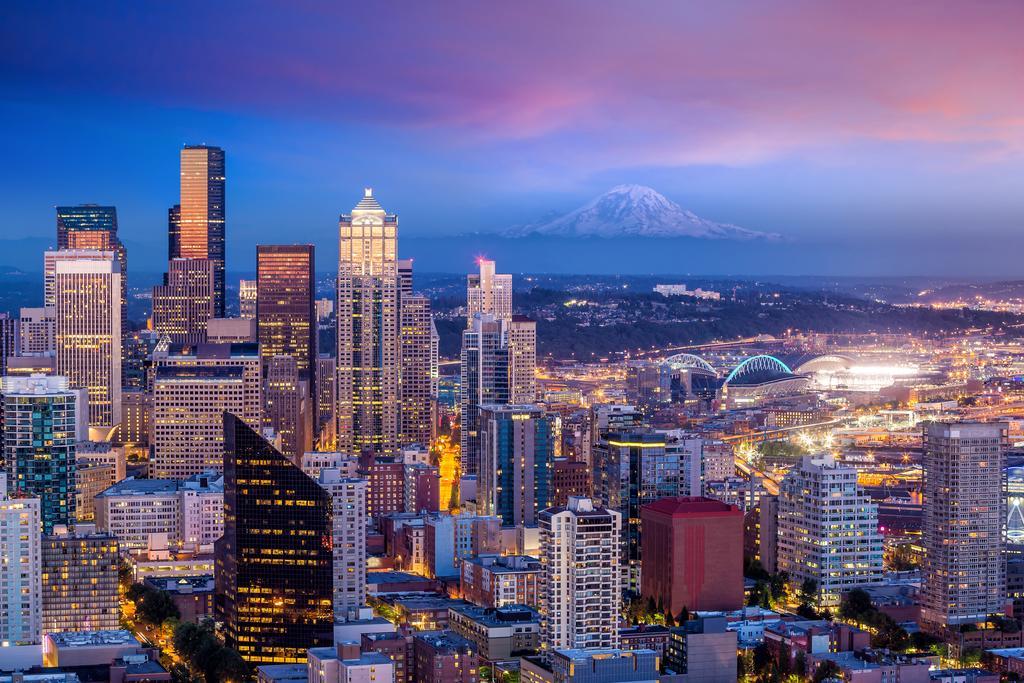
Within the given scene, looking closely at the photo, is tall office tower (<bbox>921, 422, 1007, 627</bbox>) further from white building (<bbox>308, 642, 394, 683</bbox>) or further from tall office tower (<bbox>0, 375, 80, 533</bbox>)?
tall office tower (<bbox>0, 375, 80, 533</bbox>)

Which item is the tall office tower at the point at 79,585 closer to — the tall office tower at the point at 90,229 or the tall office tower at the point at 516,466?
the tall office tower at the point at 516,466

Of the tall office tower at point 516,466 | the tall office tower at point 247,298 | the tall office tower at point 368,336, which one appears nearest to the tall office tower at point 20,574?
the tall office tower at point 516,466

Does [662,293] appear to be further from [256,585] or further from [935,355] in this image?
[256,585]

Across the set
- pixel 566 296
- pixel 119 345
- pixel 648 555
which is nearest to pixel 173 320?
pixel 119 345

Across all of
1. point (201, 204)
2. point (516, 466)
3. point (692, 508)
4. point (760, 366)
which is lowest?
point (692, 508)

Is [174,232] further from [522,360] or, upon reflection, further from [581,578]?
[581,578]

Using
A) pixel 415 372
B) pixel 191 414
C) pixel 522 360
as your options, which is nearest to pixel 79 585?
pixel 191 414
